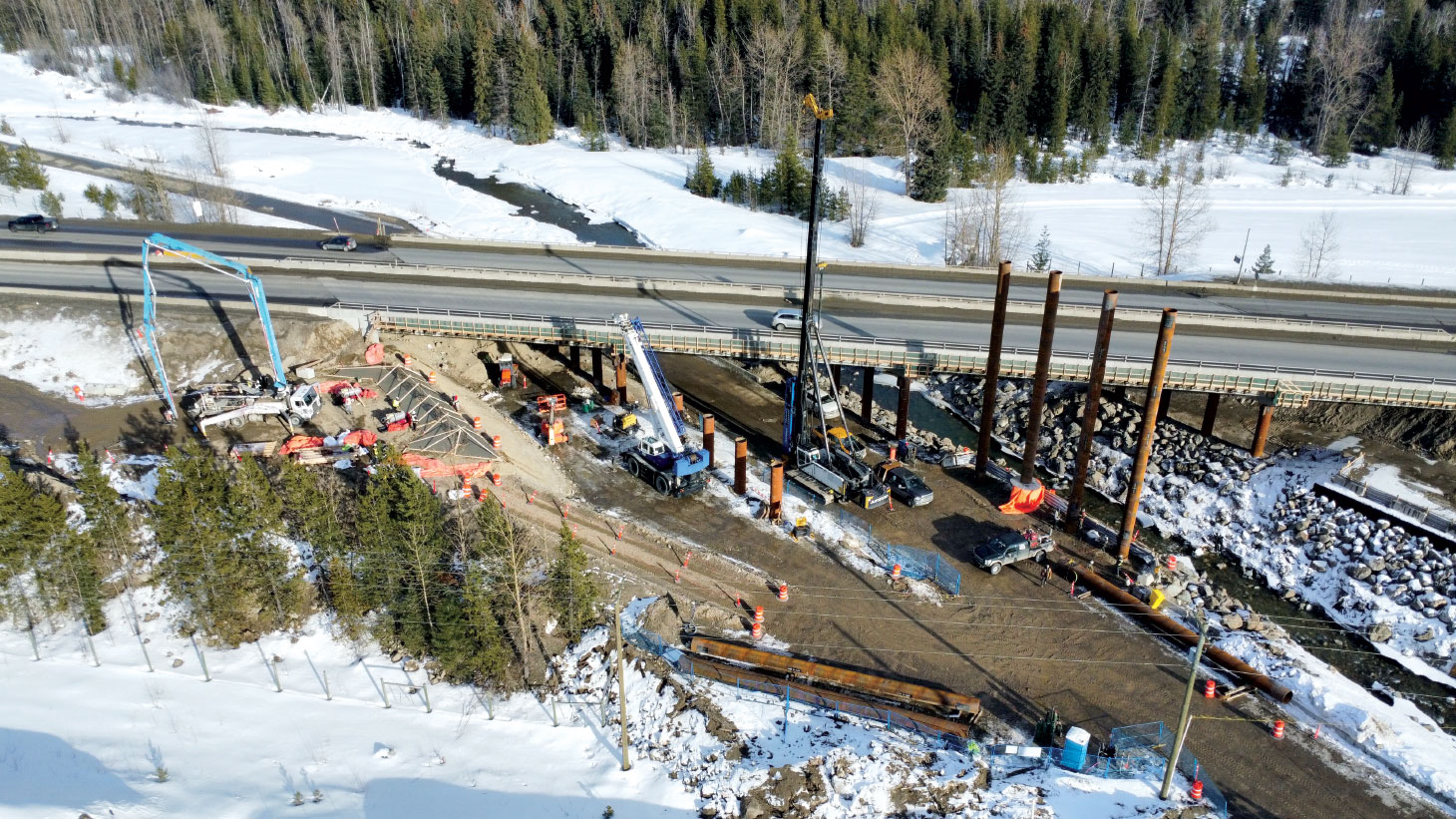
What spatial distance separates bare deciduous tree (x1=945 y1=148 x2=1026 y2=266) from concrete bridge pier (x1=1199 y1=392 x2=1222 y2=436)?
79.2 feet

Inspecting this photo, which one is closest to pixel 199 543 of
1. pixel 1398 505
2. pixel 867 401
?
pixel 867 401

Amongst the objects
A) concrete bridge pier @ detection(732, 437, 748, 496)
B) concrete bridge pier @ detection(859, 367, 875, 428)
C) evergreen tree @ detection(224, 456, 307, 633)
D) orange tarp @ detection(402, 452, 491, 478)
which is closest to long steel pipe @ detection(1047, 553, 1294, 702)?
concrete bridge pier @ detection(732, 437, 748, 496)

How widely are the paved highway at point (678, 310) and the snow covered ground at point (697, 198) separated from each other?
927 inches

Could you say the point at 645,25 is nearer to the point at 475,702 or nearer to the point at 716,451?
the point at 716,451

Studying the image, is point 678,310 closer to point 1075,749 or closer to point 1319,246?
point 1075,749

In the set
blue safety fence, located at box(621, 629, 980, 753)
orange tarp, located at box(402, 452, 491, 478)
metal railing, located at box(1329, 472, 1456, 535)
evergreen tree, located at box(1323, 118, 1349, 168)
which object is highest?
evergreen tree, located at box(1323, 118, 1349, 168)

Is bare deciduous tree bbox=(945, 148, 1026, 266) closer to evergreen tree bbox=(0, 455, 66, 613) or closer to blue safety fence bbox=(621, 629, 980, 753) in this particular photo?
blue safety fence bbox=(621, 629, 980, 753)

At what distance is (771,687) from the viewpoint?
27609mm

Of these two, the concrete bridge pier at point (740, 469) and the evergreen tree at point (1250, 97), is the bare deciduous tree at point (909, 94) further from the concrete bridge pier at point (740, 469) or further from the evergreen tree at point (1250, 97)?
the concrete bridge pier at point (740, 469)

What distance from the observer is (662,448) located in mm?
37625

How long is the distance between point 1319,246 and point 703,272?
49437 mm

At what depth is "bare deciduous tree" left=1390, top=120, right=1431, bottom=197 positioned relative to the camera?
86125mm

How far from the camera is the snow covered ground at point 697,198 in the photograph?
7088 centimetres

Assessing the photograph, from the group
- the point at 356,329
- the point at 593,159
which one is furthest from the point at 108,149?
the point at 356,329
